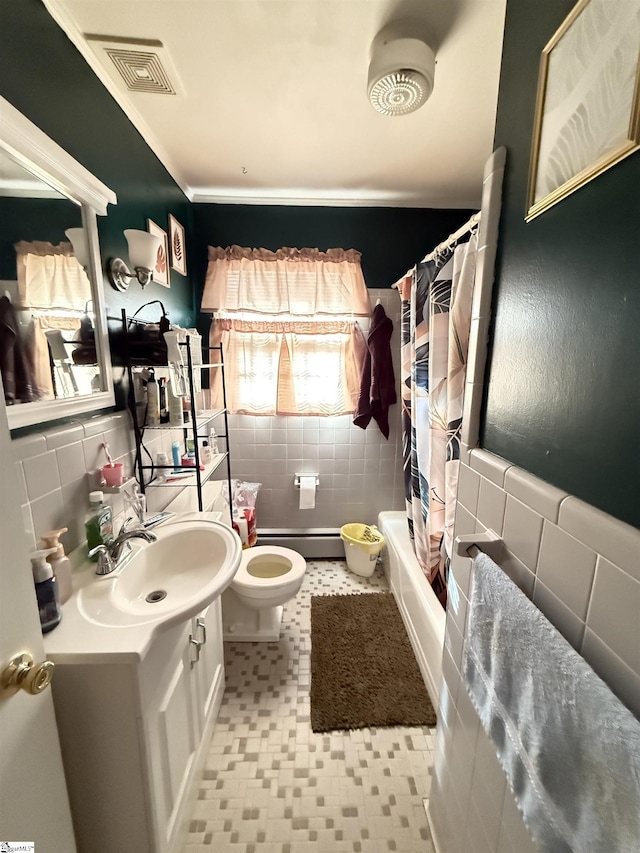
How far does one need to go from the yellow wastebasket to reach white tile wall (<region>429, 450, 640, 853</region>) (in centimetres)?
130

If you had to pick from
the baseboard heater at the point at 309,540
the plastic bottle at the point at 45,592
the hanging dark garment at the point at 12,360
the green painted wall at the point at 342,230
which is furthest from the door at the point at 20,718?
the green painted wall at the point at 342,230

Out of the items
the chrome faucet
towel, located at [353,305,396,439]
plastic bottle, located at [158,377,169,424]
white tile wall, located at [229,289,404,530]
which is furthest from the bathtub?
plastic bottle, located at [158,377,169,424]

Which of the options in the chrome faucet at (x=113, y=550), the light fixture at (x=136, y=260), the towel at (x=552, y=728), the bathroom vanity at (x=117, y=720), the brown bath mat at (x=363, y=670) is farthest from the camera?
the brown bath mat at (x=363, y=670)

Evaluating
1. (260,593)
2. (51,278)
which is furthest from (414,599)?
(51,278)

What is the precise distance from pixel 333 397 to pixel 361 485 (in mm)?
725

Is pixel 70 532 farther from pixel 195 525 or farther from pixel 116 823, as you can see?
pixel 116 823

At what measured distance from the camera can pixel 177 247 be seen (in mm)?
1993

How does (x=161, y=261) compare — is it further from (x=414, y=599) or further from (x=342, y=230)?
(x=414, y=599)

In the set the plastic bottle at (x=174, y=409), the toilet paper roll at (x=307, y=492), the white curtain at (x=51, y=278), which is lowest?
the toilet paper roll at (x=307, y=492)

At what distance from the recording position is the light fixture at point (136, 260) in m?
1.33

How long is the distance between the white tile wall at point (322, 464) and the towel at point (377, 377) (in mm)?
92

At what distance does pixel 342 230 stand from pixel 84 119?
154 cm

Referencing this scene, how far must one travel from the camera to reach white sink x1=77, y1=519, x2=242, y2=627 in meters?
0.86

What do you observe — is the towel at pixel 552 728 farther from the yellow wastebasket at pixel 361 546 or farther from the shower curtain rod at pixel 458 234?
the yellow wastebasket at pixel 361 546
